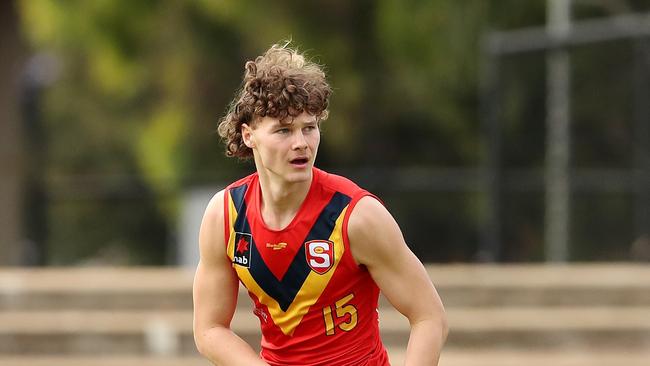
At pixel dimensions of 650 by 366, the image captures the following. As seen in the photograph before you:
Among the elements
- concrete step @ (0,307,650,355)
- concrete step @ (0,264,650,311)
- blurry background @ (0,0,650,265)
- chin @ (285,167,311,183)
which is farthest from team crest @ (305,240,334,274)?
blurry background @ (0,0,650,265)

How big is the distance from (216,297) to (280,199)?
45 cm

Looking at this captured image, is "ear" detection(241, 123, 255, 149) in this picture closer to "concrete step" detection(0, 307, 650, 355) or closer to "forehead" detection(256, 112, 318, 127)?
"forehead" detection(256, 112, 318, 127)

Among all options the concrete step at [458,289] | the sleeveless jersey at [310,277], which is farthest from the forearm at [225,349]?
the concrete step at [458,289]

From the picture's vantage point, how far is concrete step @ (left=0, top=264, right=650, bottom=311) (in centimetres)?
1122

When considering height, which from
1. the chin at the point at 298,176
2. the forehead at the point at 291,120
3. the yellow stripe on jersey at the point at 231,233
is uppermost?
the forehead at the point at 291,120

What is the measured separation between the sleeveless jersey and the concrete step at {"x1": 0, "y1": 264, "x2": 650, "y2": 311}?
6551 mm

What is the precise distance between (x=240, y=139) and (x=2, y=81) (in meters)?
14.3

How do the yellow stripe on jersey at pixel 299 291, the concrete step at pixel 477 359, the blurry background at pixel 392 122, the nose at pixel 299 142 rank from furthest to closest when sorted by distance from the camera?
the blurry background at pixel 392 122
the concrete step at pixel 477 359
the yellow stripe on jersey at pixel 299 291
the nose at pixel 299 142

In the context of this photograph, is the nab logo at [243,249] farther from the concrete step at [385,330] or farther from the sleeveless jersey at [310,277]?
the concrete step at [385,330]

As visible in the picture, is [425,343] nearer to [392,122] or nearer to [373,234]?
[373,234]

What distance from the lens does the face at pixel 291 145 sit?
14.5 feet

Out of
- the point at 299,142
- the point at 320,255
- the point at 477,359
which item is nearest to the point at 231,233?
the point at 320,255

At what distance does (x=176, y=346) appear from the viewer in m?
10.9

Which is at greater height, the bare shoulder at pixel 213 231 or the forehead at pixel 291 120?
the forehead at pixel 291 120
